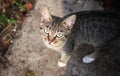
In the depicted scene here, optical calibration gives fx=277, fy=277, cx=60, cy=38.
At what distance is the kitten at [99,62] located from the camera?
3293 millimetres

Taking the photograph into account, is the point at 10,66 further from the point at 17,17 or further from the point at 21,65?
the point at 17,17

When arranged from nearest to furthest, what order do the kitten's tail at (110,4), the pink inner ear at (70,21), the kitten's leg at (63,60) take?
the pink inner ear at (70,21) → the kitten's leg at (63,60) → the kitten's tail at (110,4)

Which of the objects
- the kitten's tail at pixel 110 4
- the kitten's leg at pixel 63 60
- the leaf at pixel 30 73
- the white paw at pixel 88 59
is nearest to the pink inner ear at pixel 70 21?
the kitten's leg at pixel 63 60

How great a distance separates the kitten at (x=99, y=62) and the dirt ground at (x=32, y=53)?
0.16 m

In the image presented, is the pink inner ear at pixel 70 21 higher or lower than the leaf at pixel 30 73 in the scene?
higher

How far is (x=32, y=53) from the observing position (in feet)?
11.3

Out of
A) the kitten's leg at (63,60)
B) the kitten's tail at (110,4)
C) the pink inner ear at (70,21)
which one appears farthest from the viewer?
the kitten's tail at (110,4)

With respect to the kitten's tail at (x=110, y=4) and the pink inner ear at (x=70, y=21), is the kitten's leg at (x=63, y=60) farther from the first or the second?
the kitten's tail at (x=110, y=4)

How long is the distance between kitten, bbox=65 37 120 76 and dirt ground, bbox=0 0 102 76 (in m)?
0.16

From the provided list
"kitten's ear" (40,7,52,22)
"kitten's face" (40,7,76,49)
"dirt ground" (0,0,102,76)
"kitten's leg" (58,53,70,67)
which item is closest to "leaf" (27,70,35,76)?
"dirt ground" (0,0,102,76)

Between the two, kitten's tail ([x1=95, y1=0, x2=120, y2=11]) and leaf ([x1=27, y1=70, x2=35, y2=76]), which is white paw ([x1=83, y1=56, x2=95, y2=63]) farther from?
kitten's tail ([x1=95, y1=0, x2=120, y2=11])

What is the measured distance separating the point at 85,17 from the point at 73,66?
2.17ft

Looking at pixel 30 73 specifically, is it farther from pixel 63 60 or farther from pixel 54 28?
pixel 54 28

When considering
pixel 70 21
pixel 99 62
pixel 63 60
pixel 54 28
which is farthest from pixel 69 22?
pixel 99 62
